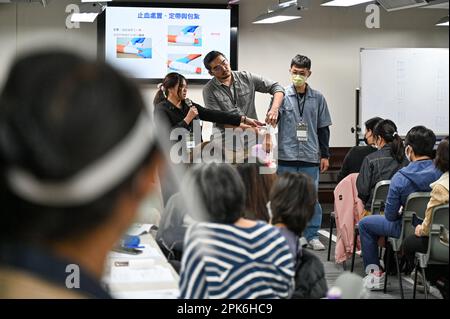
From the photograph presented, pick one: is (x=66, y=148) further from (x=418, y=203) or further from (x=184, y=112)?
(x=418, y=203)

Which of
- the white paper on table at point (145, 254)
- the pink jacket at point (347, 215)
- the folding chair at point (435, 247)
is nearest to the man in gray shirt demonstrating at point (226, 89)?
the pink jacket at point (347, 215)

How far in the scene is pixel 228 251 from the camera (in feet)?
6.84

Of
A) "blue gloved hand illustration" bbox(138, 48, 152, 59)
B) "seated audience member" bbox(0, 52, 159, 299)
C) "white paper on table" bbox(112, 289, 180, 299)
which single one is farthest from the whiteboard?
"seated audience member" bbox(0, 52, 159, 299)

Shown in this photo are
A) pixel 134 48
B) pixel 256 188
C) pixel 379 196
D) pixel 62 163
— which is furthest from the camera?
pixel 134 48

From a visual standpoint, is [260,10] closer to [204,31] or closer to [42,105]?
[204,31]

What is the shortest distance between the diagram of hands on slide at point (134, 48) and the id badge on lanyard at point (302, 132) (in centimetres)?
254

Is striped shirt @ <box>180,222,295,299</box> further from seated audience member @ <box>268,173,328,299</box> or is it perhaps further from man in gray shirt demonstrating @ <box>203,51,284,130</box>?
man in gray shirt demonstrating @ <box>203,51,284,130</box>

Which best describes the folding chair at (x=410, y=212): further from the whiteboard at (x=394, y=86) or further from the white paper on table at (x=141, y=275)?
A: the whiteboard at (x=394, y=86)

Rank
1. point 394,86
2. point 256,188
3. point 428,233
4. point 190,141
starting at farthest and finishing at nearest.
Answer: point 394,86, point 428,233, point 190,141, point 256,188

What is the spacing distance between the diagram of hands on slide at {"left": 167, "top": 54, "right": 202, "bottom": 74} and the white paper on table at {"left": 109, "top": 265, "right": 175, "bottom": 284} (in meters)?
5.22

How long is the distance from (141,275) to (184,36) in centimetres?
538

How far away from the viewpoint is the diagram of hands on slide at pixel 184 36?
7.60m

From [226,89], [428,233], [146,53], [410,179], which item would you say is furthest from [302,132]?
[146,53]

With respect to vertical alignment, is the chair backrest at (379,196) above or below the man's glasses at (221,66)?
below
